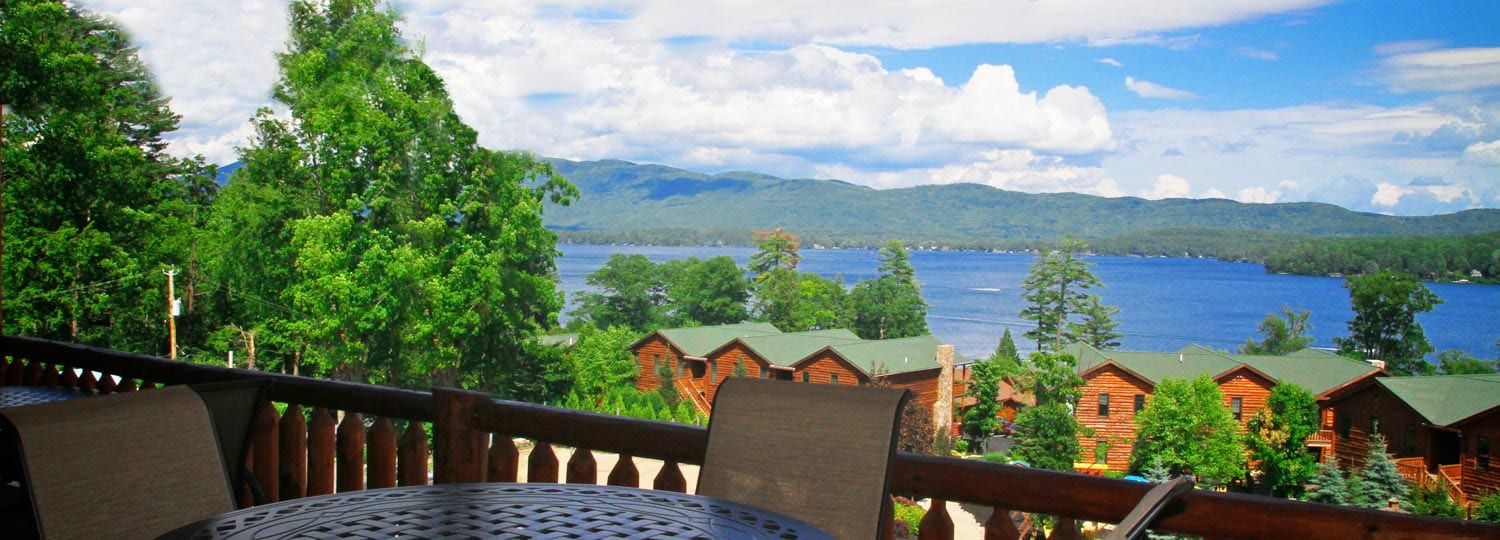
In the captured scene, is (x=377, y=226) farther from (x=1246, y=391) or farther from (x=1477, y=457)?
(x=1477, y=457)

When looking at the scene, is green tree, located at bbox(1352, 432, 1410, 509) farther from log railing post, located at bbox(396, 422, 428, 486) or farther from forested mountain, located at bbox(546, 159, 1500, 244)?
log railing post, located at bbox(396, 422, 428, 486)

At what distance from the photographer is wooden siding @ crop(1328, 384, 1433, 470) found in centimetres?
1265

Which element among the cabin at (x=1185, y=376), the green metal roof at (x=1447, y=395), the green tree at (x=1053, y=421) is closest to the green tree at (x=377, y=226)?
the green tree at (x=1053, y=421)

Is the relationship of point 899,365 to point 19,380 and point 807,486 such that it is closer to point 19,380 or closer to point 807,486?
point 19,380

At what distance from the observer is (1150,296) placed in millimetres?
19984

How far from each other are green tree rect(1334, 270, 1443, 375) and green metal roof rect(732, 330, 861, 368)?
26.2 feet

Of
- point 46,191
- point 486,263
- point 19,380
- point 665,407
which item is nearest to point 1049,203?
point 665,407

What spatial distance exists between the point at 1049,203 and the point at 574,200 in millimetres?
10760

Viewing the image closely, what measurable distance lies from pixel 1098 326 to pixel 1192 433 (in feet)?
14.5

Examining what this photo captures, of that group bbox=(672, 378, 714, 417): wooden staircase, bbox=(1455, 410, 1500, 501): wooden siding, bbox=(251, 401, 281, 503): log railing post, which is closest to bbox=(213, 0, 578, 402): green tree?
bbox=(672, 378, 714, 417): wooden staircase

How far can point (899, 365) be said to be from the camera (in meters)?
17.7

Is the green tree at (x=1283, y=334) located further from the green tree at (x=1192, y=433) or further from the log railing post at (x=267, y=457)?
the log railing post at (x=267, y=457)

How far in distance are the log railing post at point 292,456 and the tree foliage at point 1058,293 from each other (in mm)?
19069

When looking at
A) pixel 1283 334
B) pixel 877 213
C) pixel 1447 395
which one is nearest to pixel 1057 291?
pixel 1283 334
